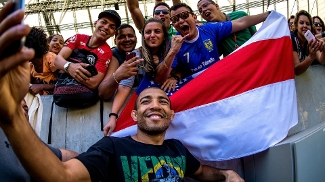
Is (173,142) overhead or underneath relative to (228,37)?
underneath

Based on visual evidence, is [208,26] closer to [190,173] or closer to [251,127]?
[251,127]

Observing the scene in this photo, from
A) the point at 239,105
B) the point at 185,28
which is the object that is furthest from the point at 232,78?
the point at 185,28

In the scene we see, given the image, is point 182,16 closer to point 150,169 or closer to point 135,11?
point 135,11

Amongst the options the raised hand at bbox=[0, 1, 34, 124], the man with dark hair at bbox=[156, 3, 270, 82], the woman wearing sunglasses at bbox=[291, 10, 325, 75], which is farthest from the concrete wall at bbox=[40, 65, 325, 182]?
the raised hand at bbox=[0, 1, 34, 124]

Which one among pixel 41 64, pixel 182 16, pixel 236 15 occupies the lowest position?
pixel 41 64

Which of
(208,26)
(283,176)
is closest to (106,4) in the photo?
(208,26)

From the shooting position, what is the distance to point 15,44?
990mm

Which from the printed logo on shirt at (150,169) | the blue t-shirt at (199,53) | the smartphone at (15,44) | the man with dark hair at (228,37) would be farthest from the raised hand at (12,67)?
the man with dark hair at (228,37)

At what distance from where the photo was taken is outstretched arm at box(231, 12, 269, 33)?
3.08m

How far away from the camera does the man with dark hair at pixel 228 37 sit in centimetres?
319

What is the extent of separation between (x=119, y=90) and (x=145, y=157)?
1031 mm

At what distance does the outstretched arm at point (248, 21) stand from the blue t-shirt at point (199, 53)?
22cm

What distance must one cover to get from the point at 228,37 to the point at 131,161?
1.74 metres

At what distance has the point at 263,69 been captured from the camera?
274 cm
